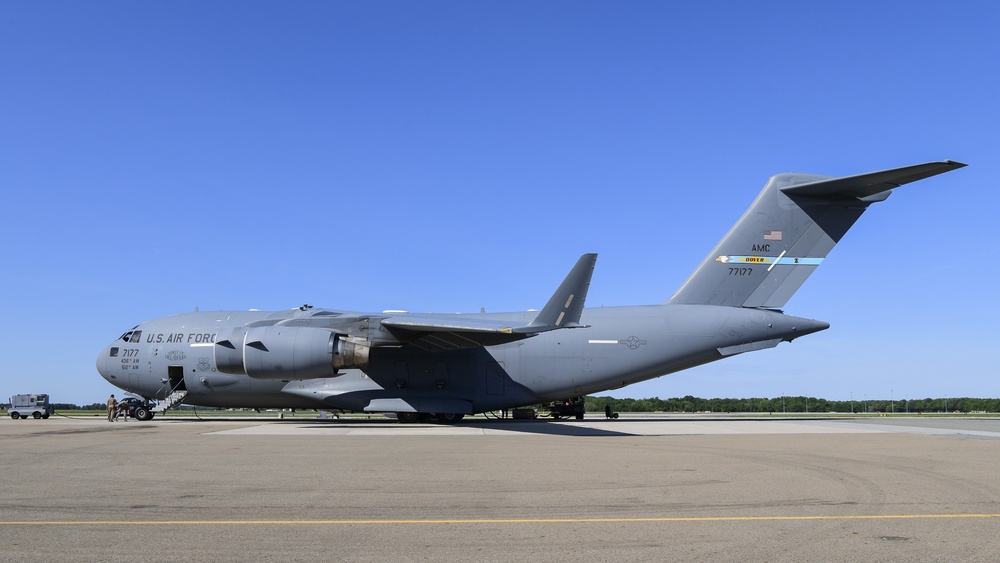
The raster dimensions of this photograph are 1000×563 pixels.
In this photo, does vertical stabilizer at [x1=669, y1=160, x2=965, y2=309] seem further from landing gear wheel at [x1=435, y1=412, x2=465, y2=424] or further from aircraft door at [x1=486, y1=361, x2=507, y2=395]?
landing gear wheel at [x1=435, y1=412, x2=465, y2=424]

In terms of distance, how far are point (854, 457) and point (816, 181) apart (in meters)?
12.2

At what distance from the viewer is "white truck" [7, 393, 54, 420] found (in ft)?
106

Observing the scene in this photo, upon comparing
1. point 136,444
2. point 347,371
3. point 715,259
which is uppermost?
point 715,259

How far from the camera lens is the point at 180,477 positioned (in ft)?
28.8

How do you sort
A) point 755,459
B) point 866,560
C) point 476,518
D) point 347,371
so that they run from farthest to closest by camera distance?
point 347,371, point 755,459, point 476,518, point 866,560

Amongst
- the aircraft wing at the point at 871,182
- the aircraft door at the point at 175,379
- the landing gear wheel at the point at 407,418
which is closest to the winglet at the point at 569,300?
the landing gear wheel at the point at 407,418

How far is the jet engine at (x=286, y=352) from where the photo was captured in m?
19.4

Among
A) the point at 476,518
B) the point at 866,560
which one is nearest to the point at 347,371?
the point at 476,518

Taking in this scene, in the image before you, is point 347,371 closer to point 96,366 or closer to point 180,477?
point 96,366

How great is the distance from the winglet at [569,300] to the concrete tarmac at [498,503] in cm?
502

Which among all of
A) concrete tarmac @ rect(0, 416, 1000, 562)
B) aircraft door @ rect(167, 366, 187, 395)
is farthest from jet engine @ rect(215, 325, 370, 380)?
concrete tarmac @ rect(0, 416, 1000, 562)

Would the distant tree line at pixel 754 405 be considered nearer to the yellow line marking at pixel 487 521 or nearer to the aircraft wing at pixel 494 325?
the aircraft wing at pixel 494 325

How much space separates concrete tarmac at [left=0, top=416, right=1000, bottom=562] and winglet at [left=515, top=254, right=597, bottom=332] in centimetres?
502

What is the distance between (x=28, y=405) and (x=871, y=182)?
115ft
